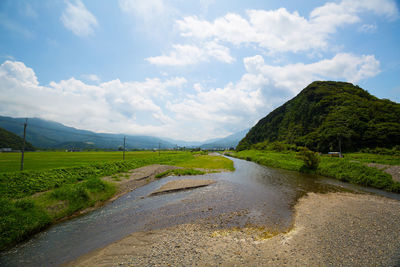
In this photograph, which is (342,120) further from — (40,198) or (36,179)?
(36,179)

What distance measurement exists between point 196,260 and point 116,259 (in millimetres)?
4077

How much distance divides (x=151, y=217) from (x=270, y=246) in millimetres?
9249

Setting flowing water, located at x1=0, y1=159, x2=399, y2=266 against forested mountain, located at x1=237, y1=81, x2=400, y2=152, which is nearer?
flowing water, located at x1=0, y1=159, x2=399, y2=266

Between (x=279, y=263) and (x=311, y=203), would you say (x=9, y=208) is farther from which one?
(x=311, y=203)

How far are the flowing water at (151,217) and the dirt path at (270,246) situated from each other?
3.70 feet

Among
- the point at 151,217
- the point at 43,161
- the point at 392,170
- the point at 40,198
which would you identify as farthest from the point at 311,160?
the point at 43,161

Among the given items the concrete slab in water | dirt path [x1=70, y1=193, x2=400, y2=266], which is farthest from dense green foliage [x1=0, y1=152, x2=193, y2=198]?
dirt path [x1=70, y1=193, x2=400, y2=266]

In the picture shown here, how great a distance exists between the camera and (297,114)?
363 feet

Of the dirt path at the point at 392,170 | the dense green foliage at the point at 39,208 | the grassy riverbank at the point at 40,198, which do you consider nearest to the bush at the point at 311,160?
the dirt path at the point at 392,170

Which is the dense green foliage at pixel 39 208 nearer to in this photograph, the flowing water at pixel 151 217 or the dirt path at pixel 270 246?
the flowing water at pixel 151 217

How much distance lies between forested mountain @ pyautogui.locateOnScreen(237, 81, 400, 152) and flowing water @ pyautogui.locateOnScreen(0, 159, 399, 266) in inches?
2068

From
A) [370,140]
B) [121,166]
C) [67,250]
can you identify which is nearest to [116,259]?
[67,250]

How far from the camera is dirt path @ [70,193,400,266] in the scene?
750 centimetres

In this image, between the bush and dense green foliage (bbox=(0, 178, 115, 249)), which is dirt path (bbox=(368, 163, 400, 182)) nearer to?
the bush
